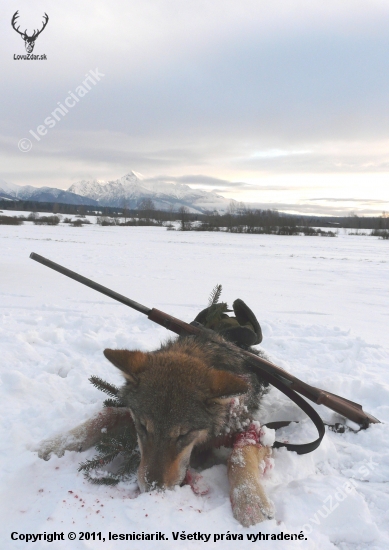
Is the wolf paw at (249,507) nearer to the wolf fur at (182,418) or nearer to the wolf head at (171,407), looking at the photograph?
the wolf fur at (182,418)

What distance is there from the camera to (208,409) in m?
2.90

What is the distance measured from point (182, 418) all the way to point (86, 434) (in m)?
1.38

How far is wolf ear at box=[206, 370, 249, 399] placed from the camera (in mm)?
2727

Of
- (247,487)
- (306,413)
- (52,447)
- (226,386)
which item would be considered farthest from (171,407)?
(306,413)

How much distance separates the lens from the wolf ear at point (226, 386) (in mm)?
2727

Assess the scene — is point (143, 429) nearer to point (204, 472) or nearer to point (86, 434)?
point (204, 472)

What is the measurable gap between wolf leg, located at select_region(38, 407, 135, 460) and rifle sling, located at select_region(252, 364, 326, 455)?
1.52m

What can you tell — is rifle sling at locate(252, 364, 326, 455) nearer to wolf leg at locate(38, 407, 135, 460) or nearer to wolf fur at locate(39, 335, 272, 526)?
wolf fur at locate(39, 335, 272, 526)

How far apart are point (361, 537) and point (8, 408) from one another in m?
3.84

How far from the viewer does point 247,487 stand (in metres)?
2.82

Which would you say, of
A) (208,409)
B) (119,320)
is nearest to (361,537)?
(208,409)

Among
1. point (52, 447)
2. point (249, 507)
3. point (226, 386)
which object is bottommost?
point (52, 447)

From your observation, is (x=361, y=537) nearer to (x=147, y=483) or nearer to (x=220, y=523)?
(x=220, y=523)

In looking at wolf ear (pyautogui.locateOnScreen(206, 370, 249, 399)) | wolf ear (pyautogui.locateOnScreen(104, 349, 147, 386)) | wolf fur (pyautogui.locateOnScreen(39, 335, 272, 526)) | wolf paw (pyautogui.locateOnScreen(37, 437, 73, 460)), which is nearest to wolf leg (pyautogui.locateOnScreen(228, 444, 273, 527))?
wolf fur (pyautogui.locateOnScreen(39, 335, 272, 526))
